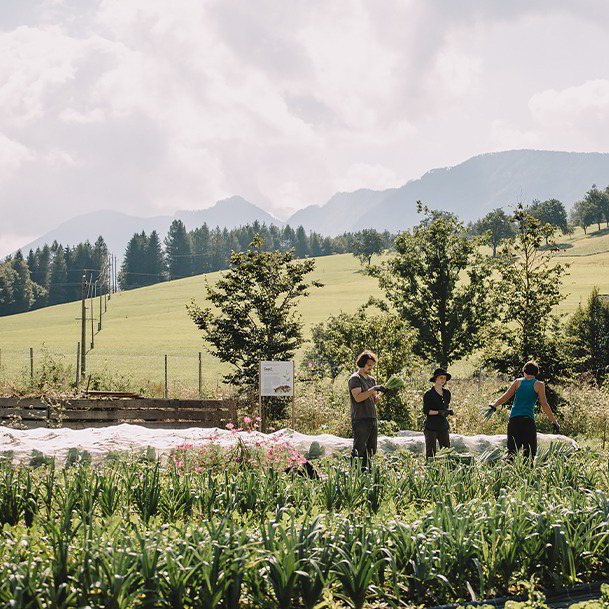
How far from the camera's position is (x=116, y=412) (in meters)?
15.0

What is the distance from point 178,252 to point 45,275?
83.5ft

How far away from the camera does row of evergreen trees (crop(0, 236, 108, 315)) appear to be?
91.8 meters


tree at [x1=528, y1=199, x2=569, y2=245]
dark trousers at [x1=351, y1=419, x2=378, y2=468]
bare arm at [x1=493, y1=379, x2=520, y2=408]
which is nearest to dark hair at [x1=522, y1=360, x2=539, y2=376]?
bare arm at [x1=493, y1=379, x2=520, y2=408]

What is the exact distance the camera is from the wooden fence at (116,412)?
1494cm

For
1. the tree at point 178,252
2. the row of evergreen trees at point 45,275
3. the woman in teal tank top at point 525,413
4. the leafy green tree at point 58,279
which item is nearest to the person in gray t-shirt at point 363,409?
the woman in teal tank top at point 525,413

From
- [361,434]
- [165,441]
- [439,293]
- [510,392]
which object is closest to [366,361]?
[361,434]

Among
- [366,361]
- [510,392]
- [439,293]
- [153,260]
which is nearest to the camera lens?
[366,361]

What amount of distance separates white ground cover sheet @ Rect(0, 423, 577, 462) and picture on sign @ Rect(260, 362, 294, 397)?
5.66ft

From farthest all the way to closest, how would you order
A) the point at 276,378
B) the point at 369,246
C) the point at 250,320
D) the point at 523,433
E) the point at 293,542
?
the point at 369,246, the point at 250,320, the point at 276,378, the point at 523,433, the point at 293,542

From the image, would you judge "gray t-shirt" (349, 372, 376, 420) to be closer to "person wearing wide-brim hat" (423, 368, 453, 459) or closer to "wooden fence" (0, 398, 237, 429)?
"person wearing wide-brim hat" (423, 368, 453, 459)

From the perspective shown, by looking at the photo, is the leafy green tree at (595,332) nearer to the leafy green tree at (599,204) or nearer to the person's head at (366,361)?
the person's head at (366,361)

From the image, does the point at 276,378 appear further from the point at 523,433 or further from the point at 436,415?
the point at 523,433

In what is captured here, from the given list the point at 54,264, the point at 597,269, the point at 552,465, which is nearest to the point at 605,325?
the point at 552,465

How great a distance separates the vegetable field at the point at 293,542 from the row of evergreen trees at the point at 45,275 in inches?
3244
